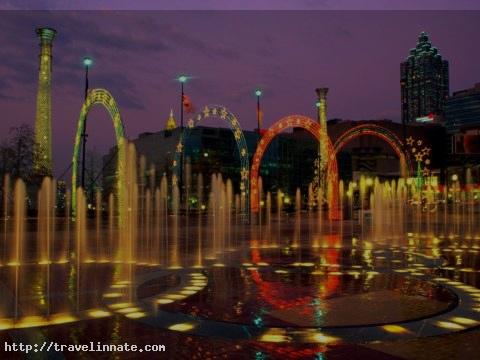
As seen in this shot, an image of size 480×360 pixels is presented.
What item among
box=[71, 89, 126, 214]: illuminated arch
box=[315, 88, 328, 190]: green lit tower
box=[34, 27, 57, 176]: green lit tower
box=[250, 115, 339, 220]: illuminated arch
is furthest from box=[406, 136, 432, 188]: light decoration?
box=[34, 27, 57, 176]: green lit tower

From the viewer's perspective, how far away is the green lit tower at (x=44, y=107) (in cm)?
4594

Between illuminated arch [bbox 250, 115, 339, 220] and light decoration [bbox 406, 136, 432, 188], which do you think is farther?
light decoration [bbox 406, 136, 432, 188]

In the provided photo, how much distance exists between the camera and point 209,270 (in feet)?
45.8

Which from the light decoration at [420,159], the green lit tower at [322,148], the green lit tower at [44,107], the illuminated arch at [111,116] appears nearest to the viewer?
the illuminated arch at [111,116]

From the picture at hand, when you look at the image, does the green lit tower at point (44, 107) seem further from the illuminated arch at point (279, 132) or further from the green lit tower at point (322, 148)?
the green lit tower at point (322, 148)

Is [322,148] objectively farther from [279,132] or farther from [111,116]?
[111,116]

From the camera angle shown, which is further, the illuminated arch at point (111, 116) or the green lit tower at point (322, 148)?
the green lit tower at point (322, 148)

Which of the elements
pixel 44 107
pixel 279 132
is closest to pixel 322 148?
pixel 279 132

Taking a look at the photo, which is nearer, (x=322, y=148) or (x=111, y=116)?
(x=111, y=116)

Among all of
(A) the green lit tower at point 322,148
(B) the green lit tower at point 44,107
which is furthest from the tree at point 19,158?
(A) the green lit tower at point 322,148

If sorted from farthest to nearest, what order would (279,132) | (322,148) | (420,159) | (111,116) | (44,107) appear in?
(420,159) < (322,148) < (44,107) < (279,132) < (111,116)

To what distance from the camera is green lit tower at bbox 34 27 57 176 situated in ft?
151

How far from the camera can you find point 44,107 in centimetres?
4753

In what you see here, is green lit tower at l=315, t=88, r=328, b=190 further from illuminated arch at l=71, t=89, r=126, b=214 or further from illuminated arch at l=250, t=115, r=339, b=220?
illuminated arch at l=71, t=89, r=126, b=214
